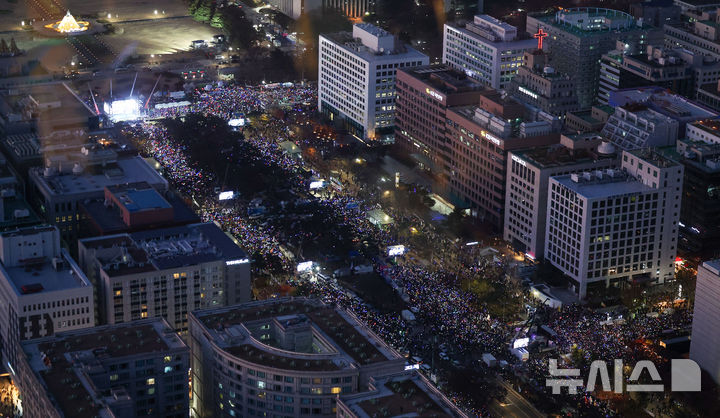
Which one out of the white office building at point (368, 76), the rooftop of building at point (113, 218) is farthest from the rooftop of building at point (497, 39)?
the rooftop of building at point (113, 218)

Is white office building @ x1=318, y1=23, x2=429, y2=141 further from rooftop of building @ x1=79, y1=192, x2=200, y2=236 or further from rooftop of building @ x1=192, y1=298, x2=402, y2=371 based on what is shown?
rooftop of building @ x1=192, y1=298, x2=402, y2=371

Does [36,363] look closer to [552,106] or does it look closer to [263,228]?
[263,228]

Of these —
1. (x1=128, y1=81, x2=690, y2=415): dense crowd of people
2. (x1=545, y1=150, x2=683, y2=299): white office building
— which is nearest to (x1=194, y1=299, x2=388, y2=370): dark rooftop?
(x1=128, y1=81, x2=690, y2=415): dense crowd of people

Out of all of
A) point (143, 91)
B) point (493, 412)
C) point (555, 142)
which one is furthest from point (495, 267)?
point (143, 91)

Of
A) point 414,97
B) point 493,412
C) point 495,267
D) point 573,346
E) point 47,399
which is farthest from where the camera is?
point 414,97

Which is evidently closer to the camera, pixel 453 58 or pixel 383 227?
pixel 383 227

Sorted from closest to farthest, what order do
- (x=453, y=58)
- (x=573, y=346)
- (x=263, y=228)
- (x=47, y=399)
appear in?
(x=47, y=399), (x=573, y=346), (x=263, y=228), (x=453, y=58)
